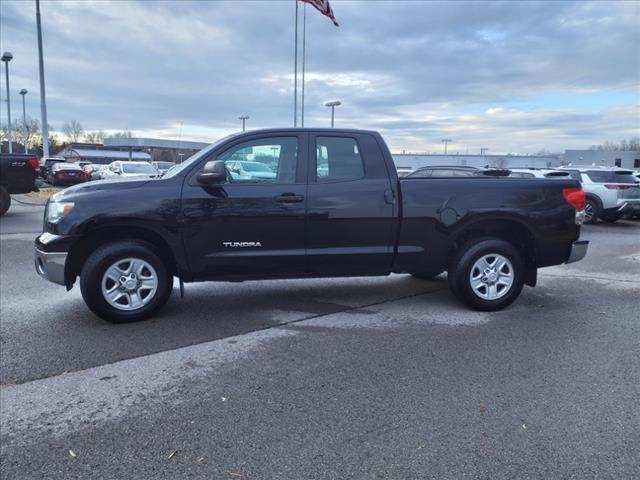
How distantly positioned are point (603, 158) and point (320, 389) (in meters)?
94.1

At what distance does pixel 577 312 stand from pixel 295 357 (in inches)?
136

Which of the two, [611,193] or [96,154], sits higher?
[96,154]

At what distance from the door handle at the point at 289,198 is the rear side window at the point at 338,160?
0.31 metres

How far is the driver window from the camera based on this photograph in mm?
5301

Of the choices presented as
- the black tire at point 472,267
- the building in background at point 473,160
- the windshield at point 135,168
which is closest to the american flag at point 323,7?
the windshield at point 135,168

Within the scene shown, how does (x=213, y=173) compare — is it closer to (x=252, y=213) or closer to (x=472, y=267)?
(x=252, y=213)

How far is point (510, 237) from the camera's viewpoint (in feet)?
19.6

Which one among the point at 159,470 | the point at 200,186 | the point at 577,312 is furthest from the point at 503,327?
the point at 159,470

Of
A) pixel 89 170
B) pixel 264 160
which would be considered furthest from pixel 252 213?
pixel 89 170

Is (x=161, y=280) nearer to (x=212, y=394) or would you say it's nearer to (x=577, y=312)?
(x=212, y=394)

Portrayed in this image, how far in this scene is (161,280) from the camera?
5.17m

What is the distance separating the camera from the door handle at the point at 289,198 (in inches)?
207

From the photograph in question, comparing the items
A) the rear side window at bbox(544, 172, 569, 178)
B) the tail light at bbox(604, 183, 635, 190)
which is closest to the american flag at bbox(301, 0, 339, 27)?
the rear side window at bbox(544, 172, 569, 178)

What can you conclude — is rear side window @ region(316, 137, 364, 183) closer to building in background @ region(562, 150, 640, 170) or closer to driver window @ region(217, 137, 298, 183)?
driver window @ region(217, 137, 298, 183)
